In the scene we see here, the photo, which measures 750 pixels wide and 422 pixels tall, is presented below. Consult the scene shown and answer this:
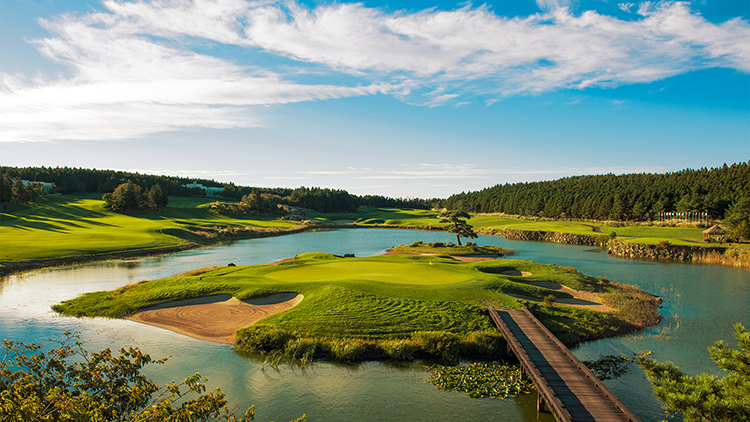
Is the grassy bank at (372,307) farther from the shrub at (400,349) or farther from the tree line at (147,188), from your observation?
the tree line at (147,188)

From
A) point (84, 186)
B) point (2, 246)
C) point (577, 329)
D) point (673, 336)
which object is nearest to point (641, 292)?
point (673, 336)

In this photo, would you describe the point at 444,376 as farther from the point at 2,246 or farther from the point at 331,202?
the point at 331,202

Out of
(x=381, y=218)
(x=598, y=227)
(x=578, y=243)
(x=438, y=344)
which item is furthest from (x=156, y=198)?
(x=598, y=227)

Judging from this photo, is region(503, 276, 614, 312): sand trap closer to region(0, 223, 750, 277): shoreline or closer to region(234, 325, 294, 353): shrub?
region(234, 325, 294, 353): shrub

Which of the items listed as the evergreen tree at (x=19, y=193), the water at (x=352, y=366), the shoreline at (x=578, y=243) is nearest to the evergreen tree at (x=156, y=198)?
the evergreen tree at (x=19, y=193)

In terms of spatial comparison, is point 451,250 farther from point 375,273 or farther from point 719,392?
point 719,392
